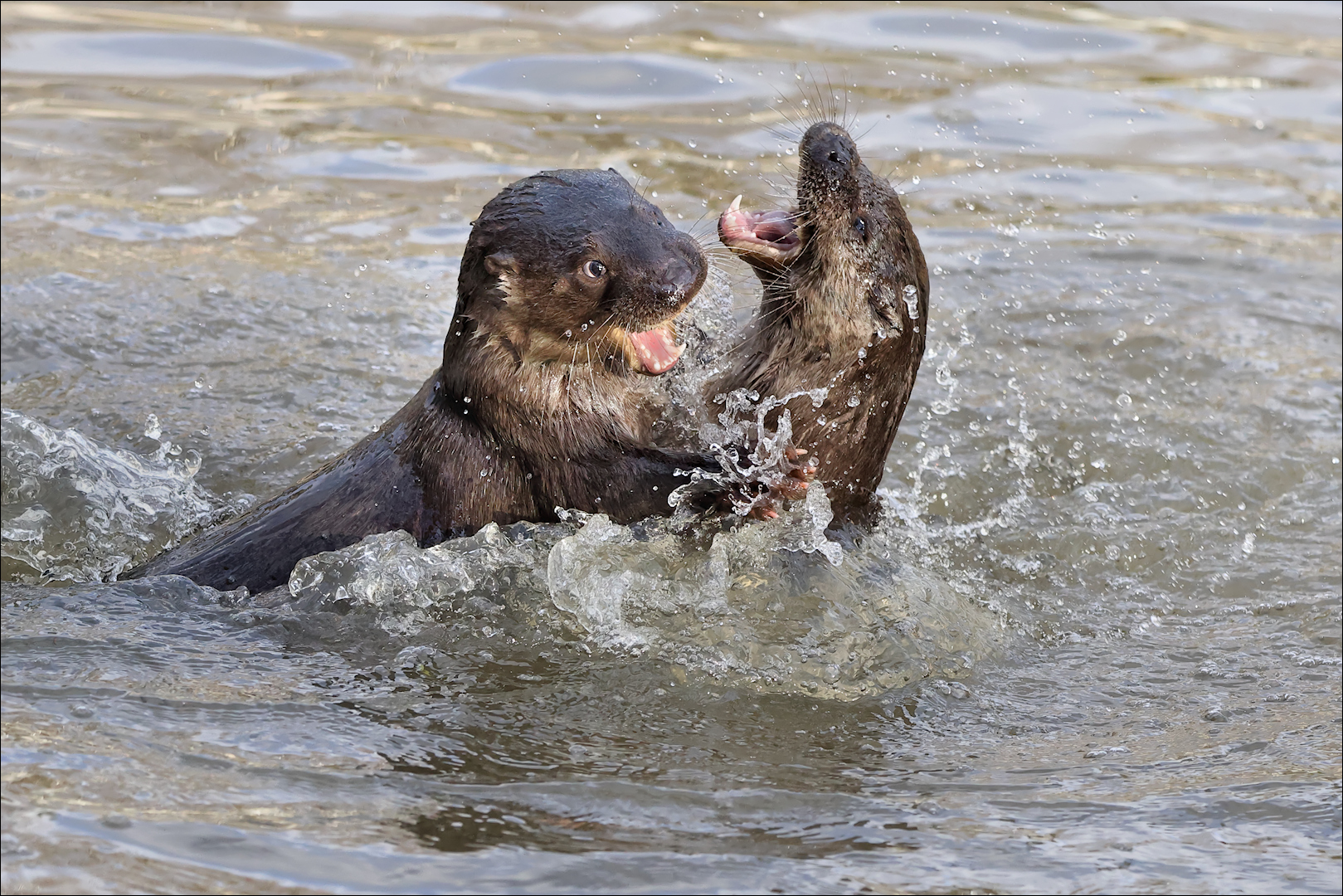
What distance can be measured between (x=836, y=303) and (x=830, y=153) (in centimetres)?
40

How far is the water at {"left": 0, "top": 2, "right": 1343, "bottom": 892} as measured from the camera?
2.98 metres

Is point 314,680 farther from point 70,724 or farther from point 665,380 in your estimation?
point 665,380

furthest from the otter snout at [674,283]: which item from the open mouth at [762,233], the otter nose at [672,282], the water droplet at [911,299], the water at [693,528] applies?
the water droplet at [911,299]

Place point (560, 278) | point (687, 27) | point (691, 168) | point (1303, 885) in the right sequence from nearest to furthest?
point (1303, 885) → point (560, 278) → point (691, 168) → point (687, 27)

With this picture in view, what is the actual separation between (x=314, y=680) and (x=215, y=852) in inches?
33.9

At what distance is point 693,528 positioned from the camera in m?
3.98

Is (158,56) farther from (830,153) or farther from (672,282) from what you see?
(672,282)

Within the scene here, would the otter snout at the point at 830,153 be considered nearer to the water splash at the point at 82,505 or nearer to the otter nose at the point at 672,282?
the otter nose at the point at 672,282

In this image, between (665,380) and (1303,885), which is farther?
(665,380)

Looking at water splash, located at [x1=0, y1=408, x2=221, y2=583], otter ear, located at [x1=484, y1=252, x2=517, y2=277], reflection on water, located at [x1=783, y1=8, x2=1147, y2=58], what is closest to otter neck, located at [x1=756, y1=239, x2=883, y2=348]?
otter ear, located at [x1=484, y1=252, x2=517, y2=277]

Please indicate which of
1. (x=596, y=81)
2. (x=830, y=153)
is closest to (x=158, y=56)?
(x=596, y=81)

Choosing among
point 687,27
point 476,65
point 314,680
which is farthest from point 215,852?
point 687,27

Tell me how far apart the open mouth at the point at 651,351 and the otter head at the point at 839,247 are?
0.33 meters

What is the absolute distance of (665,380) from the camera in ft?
13.9
